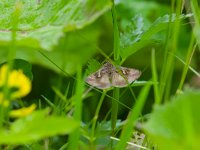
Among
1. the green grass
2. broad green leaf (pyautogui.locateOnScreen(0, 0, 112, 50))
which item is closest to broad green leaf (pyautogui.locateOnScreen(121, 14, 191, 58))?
the green grass

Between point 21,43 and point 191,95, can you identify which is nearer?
point 191,95

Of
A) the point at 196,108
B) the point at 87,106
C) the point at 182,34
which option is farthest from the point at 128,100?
the point at 196,108

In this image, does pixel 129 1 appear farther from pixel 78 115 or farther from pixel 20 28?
pixel 78 115

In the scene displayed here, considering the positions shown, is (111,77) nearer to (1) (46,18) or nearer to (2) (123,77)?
(2) (123,77)

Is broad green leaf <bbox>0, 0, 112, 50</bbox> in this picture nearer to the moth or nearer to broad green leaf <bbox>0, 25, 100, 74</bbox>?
the moth

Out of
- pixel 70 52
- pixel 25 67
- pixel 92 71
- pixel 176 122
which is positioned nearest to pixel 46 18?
pixel 92 71
